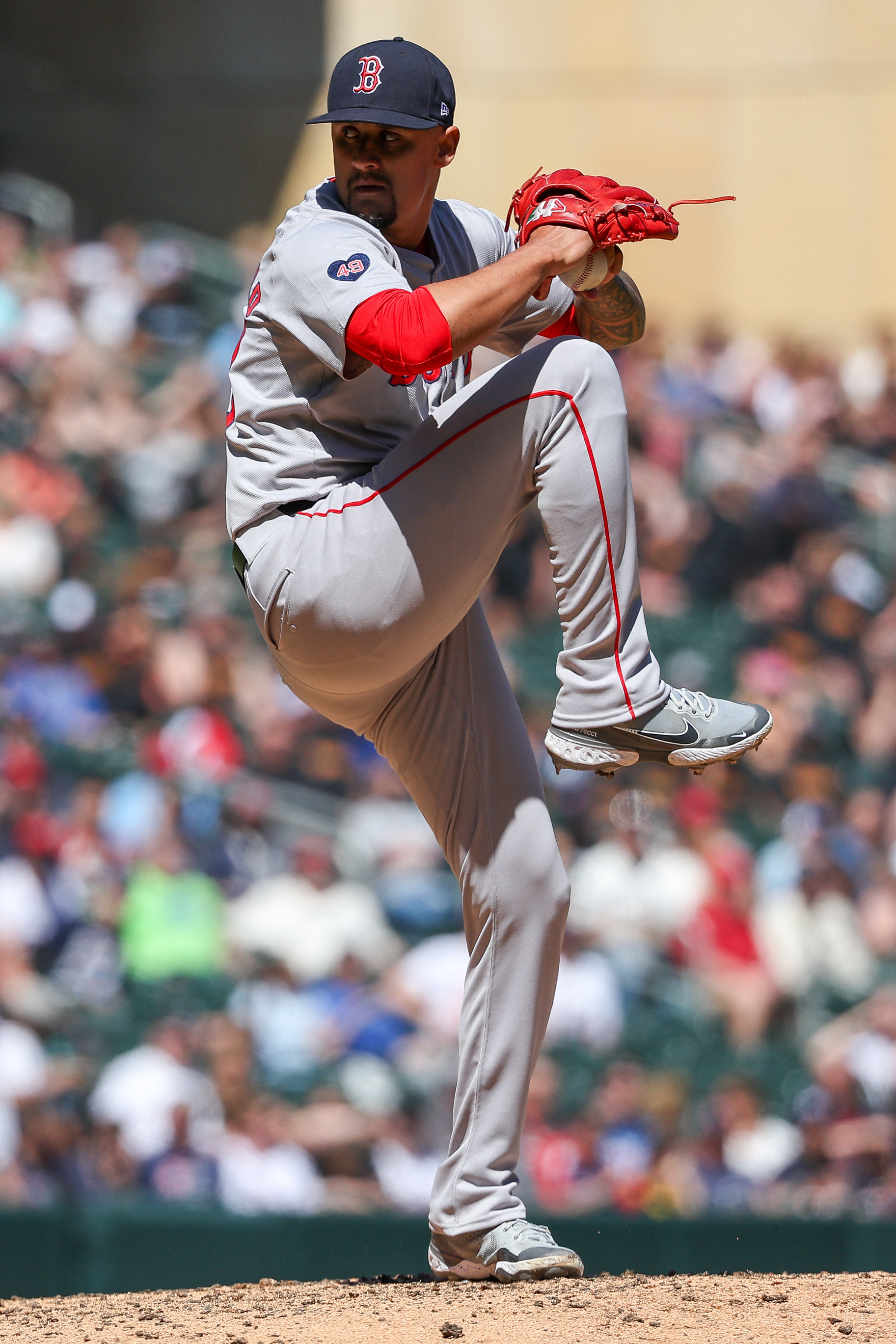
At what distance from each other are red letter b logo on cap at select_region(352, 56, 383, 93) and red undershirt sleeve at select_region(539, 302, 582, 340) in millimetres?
684

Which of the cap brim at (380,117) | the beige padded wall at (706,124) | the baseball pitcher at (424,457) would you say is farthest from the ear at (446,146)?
the beige padded wall at (706,124)

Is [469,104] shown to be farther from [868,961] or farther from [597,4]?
[868,961]

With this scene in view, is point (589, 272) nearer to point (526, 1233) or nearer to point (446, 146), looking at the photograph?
point (446, 146)

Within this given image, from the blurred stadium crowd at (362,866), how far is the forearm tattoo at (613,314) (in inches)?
138

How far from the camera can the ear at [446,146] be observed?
2842 millimetres

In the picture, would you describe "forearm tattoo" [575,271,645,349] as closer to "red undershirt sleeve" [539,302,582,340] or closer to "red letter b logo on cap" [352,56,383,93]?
"red undershirt sleeve" [539,302,582,340]

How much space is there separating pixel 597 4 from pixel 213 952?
767 cm

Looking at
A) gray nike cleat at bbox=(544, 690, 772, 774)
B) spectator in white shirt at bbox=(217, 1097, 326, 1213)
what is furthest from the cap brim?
spectator in white shirt at bbox=(217, 1097, 326, 1213)

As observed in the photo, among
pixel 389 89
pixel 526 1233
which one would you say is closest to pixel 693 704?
pixel 526 1233

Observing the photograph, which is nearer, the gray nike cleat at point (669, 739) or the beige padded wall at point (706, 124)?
the gray nike cleat at point (669, 739)

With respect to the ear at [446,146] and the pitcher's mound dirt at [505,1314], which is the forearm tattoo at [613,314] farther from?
the pitcher's mound dirt at [505,1314]

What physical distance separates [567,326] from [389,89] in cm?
70

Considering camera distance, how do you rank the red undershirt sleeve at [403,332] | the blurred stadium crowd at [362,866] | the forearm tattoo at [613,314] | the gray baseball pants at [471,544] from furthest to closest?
the blurred stadium crowd at [362,866]
the forearm tattoo at [613,314]
the gray baseball pants at [471,544]
the red undershirt sleeve at [403,332]

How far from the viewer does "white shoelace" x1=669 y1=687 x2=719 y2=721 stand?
279 centimetres
